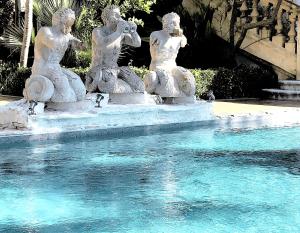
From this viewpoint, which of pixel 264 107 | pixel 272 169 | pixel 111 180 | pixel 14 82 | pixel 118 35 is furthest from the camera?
pixel 14 82

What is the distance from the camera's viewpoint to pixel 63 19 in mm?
10047

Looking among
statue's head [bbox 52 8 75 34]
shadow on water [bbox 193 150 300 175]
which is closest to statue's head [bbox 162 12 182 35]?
statue's head [bbox 52 8 75 34]

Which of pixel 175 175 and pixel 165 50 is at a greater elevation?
pixel 165 50

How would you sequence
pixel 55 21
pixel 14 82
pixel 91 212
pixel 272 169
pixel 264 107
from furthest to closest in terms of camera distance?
pixel 14 82 → pixel 264 107 → pixel 55 21 → pixel 272 169 → pixel 91 212

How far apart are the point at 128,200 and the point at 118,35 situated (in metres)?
5.24

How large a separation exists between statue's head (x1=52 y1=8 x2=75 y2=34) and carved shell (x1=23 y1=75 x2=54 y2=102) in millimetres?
773

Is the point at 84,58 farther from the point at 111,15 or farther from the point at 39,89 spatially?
the point at 39,89

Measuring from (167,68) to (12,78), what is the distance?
522 cm

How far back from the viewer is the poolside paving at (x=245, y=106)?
12539 mm

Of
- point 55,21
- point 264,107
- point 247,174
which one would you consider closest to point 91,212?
point 247,174

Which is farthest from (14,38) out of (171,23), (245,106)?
(171,23)

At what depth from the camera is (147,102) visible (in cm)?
1128

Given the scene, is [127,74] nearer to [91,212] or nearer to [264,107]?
[264,107]

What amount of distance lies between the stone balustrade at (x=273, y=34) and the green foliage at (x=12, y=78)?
5676 millimetres
